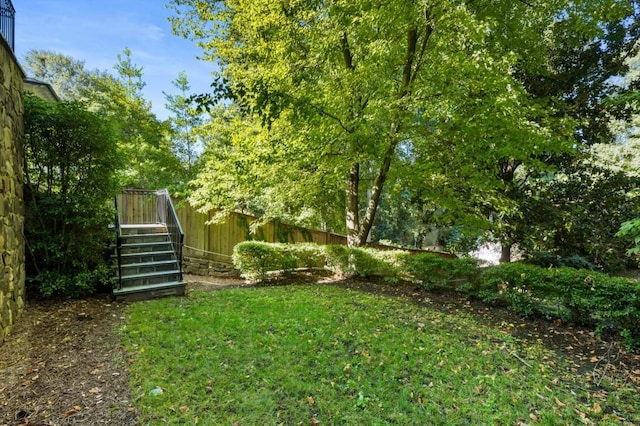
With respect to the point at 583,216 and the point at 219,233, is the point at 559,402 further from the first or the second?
the point at 219,233

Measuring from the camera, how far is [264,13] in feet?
24.1

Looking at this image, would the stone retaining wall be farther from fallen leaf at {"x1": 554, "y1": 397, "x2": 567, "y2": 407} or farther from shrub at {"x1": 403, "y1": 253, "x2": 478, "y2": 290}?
fallen leaf at {"x1": 554, "y1": 397, "x2": 567, "y2": 407}

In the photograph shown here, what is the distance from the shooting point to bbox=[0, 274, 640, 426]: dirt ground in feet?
7.52

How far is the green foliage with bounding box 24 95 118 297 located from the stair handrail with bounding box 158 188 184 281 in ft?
4.23

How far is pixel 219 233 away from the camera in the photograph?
965 centimetres

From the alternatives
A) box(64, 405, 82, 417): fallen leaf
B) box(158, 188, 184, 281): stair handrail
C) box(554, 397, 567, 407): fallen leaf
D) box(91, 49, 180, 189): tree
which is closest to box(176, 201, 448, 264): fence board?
box(158, 188, 184, 281): stair handrail

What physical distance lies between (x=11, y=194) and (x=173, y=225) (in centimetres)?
317

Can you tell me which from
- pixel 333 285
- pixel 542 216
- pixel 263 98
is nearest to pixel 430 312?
pixel 333 285

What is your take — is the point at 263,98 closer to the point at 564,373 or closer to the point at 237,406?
the point at 237,406

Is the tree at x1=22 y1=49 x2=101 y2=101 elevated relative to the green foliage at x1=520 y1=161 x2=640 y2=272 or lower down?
elevated

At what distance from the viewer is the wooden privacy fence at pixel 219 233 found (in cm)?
917

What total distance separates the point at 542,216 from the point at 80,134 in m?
10.2

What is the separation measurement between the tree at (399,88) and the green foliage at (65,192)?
2.63 m

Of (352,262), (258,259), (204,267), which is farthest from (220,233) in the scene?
(352,262)
